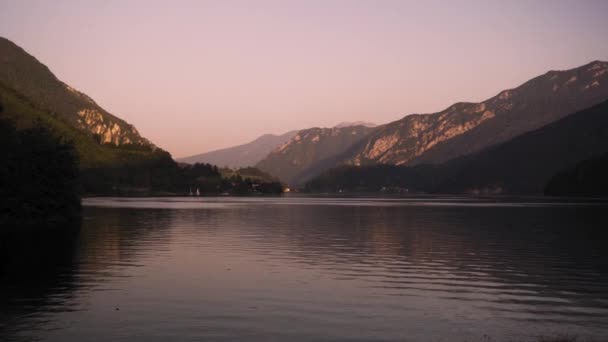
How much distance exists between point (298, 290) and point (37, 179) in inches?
2480

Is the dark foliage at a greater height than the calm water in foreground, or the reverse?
the dark foliage

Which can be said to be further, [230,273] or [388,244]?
[388,244]

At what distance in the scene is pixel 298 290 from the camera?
31938mm

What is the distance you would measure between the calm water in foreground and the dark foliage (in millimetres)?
22217

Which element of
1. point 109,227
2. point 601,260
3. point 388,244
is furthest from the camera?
point 109,227

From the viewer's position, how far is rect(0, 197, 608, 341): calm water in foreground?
2295cm

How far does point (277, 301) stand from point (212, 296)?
345 cm

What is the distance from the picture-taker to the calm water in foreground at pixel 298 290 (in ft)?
75.3

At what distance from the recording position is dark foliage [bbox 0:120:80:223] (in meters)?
80.9

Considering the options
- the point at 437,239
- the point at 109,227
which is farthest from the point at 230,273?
the point at 109,227

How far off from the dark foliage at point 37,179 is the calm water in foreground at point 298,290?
22217mm

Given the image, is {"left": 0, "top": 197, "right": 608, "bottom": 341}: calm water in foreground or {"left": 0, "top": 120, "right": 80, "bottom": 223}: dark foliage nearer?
{"left": 0, "top": 197, "right": 608, "bottom": 341}: calm water in foreground

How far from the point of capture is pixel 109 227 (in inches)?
3105

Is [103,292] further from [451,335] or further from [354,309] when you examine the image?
[451,335]
